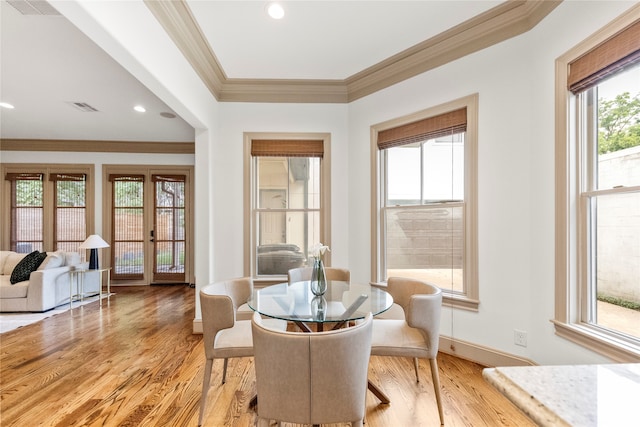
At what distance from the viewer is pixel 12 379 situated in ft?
7.55

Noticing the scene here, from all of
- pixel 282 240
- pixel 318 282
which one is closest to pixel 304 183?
pixel 282 240

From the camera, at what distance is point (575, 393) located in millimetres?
553

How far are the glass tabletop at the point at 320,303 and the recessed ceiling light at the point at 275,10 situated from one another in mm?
2180

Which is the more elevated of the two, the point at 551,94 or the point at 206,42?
the point at 206,42

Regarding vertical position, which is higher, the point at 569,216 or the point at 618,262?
the point at 569,216

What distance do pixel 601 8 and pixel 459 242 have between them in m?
1.80

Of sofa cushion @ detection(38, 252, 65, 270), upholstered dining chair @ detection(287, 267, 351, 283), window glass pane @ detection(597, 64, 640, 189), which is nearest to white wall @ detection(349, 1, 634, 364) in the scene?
window glass pane @ detection(597, 64, 640, 189)

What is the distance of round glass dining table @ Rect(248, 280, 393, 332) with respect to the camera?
5.39ft

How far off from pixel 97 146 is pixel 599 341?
7444 mm

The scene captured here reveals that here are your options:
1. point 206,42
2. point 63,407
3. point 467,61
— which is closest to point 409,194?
point 467,61

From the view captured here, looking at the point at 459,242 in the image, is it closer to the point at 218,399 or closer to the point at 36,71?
the point at 218,399

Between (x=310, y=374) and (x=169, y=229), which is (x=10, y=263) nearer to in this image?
(x=169, y=229)

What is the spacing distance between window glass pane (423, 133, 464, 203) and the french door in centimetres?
477

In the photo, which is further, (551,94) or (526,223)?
(526,223)
